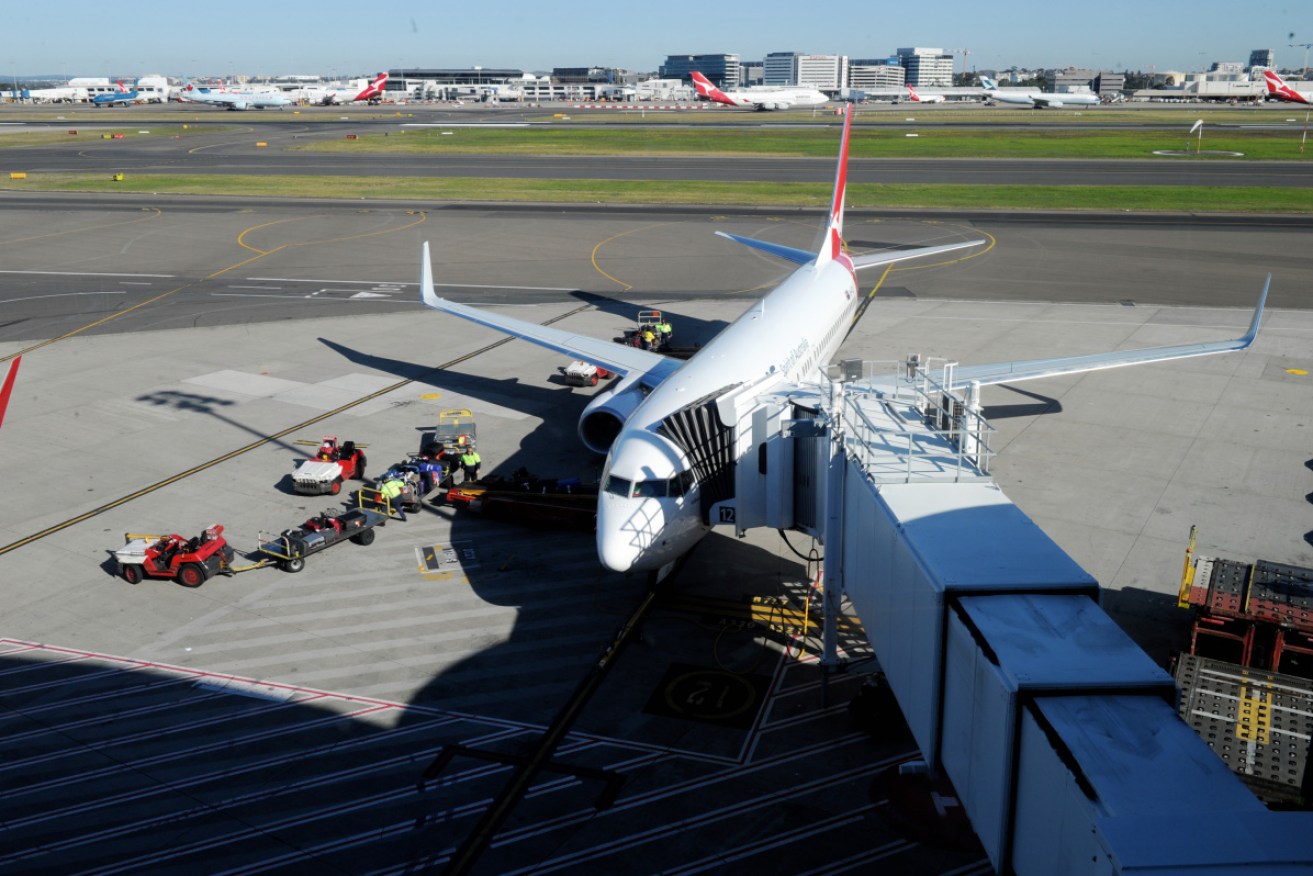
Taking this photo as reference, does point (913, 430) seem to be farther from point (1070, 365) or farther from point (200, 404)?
point (200, 404)

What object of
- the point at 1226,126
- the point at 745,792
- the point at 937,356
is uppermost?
the point at 1226,126

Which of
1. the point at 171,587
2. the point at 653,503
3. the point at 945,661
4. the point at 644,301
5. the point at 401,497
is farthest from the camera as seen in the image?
the point at 644,301

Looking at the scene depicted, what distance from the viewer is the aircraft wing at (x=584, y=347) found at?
35.2 metres

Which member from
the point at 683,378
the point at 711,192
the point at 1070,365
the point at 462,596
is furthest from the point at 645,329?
the point at 711,192

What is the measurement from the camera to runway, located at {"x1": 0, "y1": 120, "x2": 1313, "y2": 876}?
18.1 metres

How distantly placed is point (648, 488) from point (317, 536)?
10915 mm

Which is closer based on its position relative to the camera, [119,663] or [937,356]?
[119,663]

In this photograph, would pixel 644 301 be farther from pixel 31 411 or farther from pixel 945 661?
pixel 945 661

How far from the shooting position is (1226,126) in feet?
596

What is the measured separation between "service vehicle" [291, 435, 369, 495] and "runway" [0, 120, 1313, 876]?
90 centimetres

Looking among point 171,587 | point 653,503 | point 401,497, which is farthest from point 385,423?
point 653,503

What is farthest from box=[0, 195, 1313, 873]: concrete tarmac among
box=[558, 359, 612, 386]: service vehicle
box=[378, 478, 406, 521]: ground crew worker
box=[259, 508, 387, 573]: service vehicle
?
box=[378, 478, 406, 521]: ground crew worker

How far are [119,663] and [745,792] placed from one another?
14.9m

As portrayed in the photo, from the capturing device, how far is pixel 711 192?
327ft
